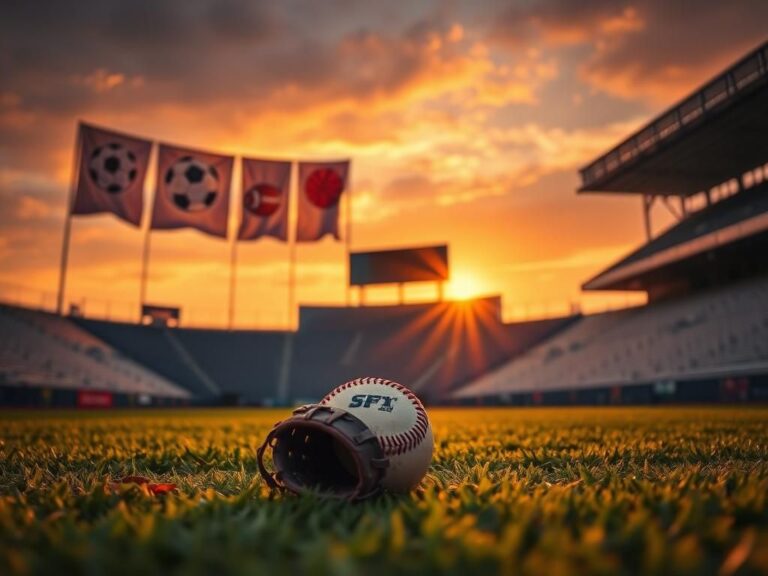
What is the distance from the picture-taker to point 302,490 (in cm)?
291

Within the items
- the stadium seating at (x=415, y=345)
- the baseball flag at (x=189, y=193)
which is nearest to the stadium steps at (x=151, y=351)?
the stadium seating at (x=415, y=345)

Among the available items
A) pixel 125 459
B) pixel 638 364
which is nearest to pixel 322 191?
pixel 638 364

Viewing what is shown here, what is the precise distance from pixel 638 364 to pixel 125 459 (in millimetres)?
29929

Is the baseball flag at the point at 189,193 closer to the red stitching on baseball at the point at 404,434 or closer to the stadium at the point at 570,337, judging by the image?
the stadium at the point at 570,337

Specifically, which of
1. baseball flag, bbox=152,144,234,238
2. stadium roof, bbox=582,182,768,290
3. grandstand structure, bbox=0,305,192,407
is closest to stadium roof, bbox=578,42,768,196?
stadium roof, bbox=582,182,768,290

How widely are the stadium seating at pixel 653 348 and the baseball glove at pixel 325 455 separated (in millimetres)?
25771

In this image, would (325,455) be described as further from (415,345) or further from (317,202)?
(415,345)

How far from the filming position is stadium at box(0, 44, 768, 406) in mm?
26422

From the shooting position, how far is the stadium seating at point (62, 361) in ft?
102

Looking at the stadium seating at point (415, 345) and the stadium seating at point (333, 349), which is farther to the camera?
the stadium seating at point (415, 345)

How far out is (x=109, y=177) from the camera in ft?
95.7

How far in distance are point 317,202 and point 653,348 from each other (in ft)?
65.7

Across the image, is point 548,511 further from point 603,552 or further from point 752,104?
point 752,104

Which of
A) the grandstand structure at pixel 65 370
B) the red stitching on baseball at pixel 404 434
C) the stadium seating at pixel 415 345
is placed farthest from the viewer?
the stadium seating at pixel 415 345
